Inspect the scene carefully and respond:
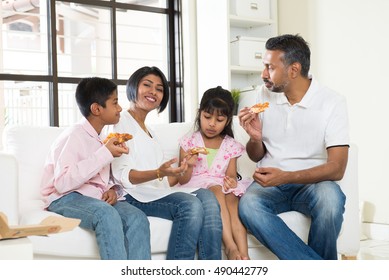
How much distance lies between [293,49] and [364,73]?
1706 millimetres

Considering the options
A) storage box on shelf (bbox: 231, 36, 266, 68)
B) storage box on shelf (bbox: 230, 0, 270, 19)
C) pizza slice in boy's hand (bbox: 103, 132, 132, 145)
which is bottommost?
pizza slice in boy's hand (bbox: 103, 132, 132, 145)

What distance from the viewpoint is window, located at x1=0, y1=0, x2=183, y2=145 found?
182 inches

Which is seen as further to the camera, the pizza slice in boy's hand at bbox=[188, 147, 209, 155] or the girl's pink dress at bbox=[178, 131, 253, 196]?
the girl's pink dress at bbox=[178, 131, 253, 196]

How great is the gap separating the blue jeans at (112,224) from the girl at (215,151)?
1.35 feet

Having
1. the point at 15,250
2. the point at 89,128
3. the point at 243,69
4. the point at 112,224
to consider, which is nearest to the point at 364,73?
the point at 243,69

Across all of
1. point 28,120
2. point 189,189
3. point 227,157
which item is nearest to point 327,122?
point 227,157

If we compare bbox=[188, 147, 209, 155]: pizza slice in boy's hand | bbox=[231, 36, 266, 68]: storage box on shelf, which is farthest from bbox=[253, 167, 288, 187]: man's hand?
bbox=[231, 36, 266, 68]: storage box on shelf

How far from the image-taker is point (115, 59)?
496cm

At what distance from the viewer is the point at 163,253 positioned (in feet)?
7.58

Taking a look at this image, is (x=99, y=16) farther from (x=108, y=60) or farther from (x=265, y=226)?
(x=265, y=226)

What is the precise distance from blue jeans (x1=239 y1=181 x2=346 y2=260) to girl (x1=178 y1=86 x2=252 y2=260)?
0.48 feet

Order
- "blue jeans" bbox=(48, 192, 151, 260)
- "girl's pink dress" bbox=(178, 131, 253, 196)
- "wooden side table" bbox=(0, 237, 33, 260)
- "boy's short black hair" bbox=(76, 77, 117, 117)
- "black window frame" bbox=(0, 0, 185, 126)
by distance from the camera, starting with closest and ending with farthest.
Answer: "wooden side table" bbox=(0, 237, 33, 260) < "blue jeans" bbox=(48, 192, 151, 260) < "boy's short black hair" bbox=(76, 77, 117, 117) < "girl's pink dress" bbox=(178, 131, 253, 196) < "black window frame" bbox=(0, 0, 185, 126)

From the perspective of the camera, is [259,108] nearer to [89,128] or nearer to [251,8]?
[89,128]

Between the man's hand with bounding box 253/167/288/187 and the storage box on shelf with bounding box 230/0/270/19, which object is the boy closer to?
the man's hand with bounding box 253/167/288/187
